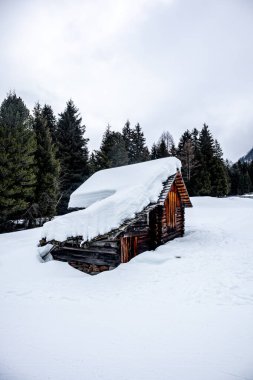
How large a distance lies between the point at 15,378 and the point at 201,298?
5.05m

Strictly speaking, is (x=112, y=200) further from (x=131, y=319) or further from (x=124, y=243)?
(x=131, y=319)

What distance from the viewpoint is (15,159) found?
1895cm

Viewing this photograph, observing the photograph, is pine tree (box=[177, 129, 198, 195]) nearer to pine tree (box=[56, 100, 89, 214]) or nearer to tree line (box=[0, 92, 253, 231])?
tree line (box=[0, 92, 253, 231])

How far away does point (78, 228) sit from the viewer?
9477 millimetres

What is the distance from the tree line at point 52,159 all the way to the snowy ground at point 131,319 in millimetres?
9622

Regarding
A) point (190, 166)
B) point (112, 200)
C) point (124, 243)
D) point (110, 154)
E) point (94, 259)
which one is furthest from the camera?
point (190, 166)

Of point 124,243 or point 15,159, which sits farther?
point 15,159

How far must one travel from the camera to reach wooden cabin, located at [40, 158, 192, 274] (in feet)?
31.1

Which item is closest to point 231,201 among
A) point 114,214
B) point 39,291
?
point 114,214


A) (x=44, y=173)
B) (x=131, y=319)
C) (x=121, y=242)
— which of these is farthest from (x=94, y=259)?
(x=44, y=173)

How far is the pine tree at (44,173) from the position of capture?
21.5 m

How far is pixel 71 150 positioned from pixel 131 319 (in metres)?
27.0

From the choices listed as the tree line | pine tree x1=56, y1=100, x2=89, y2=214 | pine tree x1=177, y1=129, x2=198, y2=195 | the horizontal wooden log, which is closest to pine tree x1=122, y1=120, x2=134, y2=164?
the tree line

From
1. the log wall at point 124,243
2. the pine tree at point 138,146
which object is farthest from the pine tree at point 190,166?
the log wall at point 124,243
